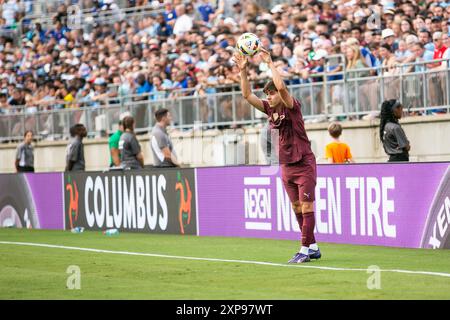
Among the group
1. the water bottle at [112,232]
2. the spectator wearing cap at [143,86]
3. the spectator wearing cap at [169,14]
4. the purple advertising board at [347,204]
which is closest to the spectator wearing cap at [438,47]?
the purple advertising board at [347,204]

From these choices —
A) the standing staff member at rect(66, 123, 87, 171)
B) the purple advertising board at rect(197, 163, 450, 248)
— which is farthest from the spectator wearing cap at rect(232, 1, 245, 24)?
the purple advertising board at rect(197, 163, 450, 248)

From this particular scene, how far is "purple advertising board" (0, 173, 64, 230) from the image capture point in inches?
947

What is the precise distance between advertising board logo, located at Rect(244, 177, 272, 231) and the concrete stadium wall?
386cm

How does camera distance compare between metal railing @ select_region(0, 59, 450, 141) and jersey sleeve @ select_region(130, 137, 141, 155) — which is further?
jersey sleeve @ select_region(130, 137, 141, 155)

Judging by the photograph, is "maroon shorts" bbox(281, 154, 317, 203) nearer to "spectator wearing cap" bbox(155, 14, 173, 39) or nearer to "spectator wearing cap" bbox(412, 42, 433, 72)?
"spectator wearing cap" bbox(412, 42, 433, 72)

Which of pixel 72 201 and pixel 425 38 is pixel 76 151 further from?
pixel 425 38

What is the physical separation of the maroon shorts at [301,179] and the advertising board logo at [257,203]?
4.27 m

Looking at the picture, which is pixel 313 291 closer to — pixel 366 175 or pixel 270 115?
pixel 270 115

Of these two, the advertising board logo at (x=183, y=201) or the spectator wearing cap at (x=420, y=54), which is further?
the spectator wearing cap at (x=420, y=54)

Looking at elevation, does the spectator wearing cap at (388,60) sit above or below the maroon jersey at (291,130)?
above

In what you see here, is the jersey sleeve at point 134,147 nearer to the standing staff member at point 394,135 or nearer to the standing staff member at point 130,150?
the standing staff member at point 130,150

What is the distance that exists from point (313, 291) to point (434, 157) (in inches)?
422

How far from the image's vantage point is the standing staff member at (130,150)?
21.6 m
